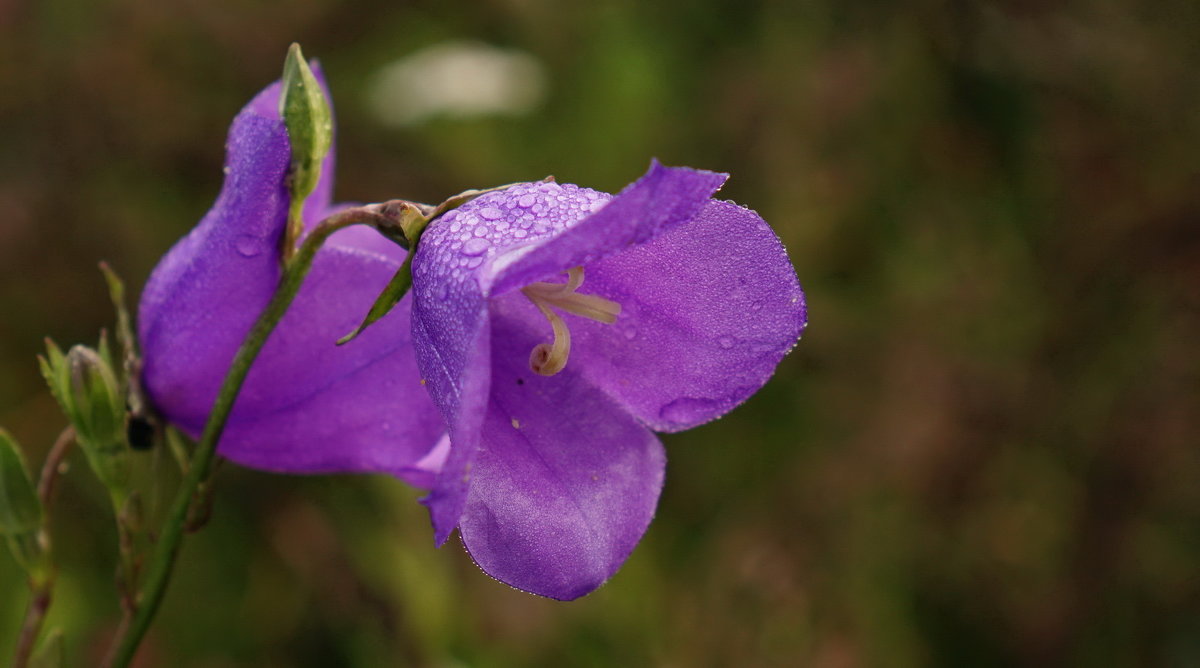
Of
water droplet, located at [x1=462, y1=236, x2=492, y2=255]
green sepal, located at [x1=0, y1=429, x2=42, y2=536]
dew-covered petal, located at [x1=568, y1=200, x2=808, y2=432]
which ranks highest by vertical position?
water droplet, located at [x1=462, y1=236, x2=492, y2=255]

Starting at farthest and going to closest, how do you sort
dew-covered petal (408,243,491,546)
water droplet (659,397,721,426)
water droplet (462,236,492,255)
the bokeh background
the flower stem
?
1. the bokeh background
2. water droplet (659,397,721,426)
3. the flower stem
4. water droplet (462,236,492,255)
5. dew-covered petal (408,243,491,546)

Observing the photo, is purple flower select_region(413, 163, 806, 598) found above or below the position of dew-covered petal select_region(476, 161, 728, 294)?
below

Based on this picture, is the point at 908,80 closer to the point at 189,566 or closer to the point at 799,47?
the point at 799,47

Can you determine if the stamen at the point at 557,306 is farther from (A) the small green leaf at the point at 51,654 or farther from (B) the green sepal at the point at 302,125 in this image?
(A) the small green leaf at the point at 51,654

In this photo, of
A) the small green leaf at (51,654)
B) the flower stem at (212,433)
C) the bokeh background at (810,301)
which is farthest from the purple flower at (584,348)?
the bokeh background at (810,301)

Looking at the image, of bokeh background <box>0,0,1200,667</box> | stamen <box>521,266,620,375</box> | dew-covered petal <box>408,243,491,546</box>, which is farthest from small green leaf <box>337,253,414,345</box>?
bokeh background <box>0,0,1200,667</box>

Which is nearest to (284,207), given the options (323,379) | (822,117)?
(323,379)

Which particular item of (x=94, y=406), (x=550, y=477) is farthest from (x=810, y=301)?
(x=94, y=406)

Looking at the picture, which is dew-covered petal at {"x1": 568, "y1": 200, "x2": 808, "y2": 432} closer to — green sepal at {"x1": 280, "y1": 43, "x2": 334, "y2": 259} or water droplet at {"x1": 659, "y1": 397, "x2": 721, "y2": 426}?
water droplet at {"x1": 659, "y1": 397, "x2": 721, "y2": 426}

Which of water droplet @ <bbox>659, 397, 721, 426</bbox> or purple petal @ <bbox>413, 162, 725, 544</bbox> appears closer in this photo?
purple petal @ <bbox>413, 162, 725, 544</bbox>
